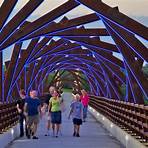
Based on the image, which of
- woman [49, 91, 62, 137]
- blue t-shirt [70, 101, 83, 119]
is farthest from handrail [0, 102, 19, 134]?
blue t-shirt [70, 101, 83, 119]

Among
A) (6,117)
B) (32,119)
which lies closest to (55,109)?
(32,119)

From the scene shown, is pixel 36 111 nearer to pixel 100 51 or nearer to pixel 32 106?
pixel 32 106

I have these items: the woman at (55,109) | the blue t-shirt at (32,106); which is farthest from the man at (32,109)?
the woman at (55,109)

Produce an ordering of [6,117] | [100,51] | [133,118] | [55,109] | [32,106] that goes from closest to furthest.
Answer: [133,118], [32,106], [6,117], [55,109], [100,51]

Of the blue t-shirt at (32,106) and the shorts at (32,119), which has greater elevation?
the blue t-shirt at (32,106)

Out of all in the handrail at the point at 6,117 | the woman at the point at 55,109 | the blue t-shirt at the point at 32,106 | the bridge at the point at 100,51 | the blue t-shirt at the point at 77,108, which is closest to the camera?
the bridge at the point at 100,51

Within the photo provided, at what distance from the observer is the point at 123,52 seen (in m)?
20.7

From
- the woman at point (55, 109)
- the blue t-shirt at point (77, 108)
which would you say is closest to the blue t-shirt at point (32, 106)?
the woman at point (55, 109)

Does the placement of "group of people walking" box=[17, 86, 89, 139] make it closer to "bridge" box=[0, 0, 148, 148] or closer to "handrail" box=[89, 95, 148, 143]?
"bridge" box=[0, 0, 148, 148]

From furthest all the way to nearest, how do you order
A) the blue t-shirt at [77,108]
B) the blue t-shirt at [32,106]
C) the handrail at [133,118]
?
the blue t-shirt at [77,108] < the blue t-shirt at [32,106] < the handrail at [133,118]

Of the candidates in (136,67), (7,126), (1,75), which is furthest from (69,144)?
(1,75)

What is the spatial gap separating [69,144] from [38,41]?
14.6 metres

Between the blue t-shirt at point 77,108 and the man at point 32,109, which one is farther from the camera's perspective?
Result: the blue t-shirt at point 77,108

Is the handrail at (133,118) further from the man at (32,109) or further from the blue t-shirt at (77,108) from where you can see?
the man at (32,109)
